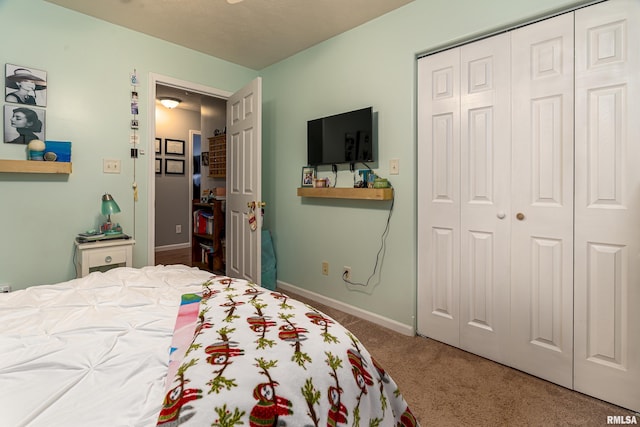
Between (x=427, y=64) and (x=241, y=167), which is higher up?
(x=427, y=64)

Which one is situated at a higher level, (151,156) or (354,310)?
(151,156)

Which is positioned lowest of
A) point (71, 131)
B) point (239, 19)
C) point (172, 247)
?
point (172, 247)

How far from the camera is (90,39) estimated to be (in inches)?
104

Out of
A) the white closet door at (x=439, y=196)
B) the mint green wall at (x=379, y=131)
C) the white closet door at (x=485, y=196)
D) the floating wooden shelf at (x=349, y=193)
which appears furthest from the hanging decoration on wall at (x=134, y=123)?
the white closet door at (x=485, y=196)

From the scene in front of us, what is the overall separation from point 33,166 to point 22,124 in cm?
34

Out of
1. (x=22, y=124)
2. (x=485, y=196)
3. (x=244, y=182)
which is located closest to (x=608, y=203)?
(x=485, y=196)

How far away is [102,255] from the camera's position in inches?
98.3

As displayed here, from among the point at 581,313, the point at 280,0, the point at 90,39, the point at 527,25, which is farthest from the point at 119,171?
the point at 581,313

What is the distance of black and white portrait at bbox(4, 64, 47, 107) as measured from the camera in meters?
2.30

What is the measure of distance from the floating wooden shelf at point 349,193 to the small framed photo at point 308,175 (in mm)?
88

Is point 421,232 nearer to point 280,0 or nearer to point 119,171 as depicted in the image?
point 280,0

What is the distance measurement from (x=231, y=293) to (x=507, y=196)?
5.62ft

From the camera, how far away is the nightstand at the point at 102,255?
243cm

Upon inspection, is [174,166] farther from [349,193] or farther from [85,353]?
[85,353]
